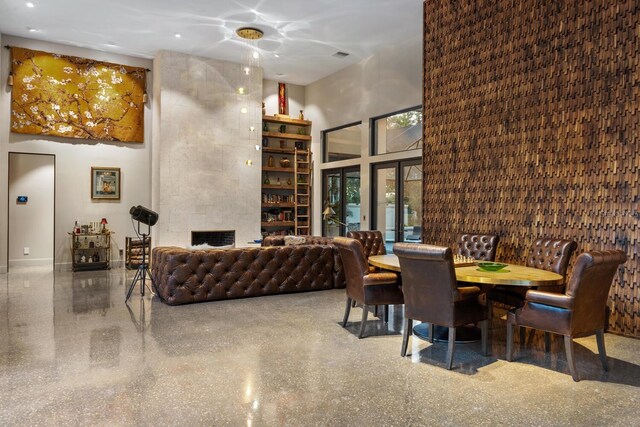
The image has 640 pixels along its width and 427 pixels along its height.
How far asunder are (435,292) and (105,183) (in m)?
7.68

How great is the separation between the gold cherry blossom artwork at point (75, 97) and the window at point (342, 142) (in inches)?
164

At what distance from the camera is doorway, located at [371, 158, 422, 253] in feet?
26.9

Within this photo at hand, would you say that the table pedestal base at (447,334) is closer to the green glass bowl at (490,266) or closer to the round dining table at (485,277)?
the round dining table at (485,277)

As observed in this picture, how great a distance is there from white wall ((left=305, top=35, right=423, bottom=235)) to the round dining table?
4072mm

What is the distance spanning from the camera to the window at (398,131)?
8188 millimetres

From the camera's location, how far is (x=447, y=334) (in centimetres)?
446

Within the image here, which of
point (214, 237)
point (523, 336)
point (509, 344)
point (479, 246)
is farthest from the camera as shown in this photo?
point (214, 237)

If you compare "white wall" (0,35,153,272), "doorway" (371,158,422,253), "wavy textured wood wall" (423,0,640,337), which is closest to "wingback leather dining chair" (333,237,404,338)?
"wavy textured wood wall" (423,0,640,337)

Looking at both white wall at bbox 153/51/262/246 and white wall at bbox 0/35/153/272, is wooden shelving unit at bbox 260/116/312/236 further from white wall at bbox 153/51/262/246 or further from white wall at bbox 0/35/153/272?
white wall at bbox 0/35/153/272

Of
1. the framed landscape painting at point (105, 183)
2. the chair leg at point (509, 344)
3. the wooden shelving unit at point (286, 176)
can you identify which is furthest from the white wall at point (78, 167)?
the chair leg at point (509, 344)

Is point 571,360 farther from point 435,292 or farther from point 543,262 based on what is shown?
point 543,262

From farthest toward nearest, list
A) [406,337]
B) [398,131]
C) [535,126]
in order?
[398,131]
[535,126]
[406,337]

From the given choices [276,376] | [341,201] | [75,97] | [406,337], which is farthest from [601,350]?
[75,97]

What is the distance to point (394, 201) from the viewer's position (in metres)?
8.73
